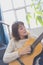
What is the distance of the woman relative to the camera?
1956 mm

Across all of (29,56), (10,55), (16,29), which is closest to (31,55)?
(29,56)

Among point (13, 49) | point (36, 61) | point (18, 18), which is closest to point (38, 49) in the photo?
point (36, 61)

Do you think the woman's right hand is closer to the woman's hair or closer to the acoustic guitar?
the acoustic guitar

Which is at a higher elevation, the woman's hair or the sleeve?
the woman's hair

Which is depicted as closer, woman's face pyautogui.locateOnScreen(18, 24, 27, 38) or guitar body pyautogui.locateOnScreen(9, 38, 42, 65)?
guitar body pyautogui.locateOnScreen(9, 38, 42, 65)

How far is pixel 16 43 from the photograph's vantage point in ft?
6.75

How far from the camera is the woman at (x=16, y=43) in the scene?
1956 millimetres

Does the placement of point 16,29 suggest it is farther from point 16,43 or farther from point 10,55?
point 10,55

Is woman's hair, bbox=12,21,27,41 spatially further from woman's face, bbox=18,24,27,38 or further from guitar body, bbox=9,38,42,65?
guitar body, bbox=9,38,42,65

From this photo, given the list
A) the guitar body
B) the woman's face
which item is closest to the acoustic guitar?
the guitar body

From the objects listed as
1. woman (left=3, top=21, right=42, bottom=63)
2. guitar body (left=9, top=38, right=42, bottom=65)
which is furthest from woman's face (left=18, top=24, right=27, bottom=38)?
guitar body (left=9, top=38, right=42, bottom=65)

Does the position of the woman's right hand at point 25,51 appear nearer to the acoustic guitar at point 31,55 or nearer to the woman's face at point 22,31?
the acoustic guitar at point 31,55

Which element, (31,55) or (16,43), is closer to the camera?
(31,55)

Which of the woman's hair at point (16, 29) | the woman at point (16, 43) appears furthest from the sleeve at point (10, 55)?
the woman's hair at point (16, 29)
